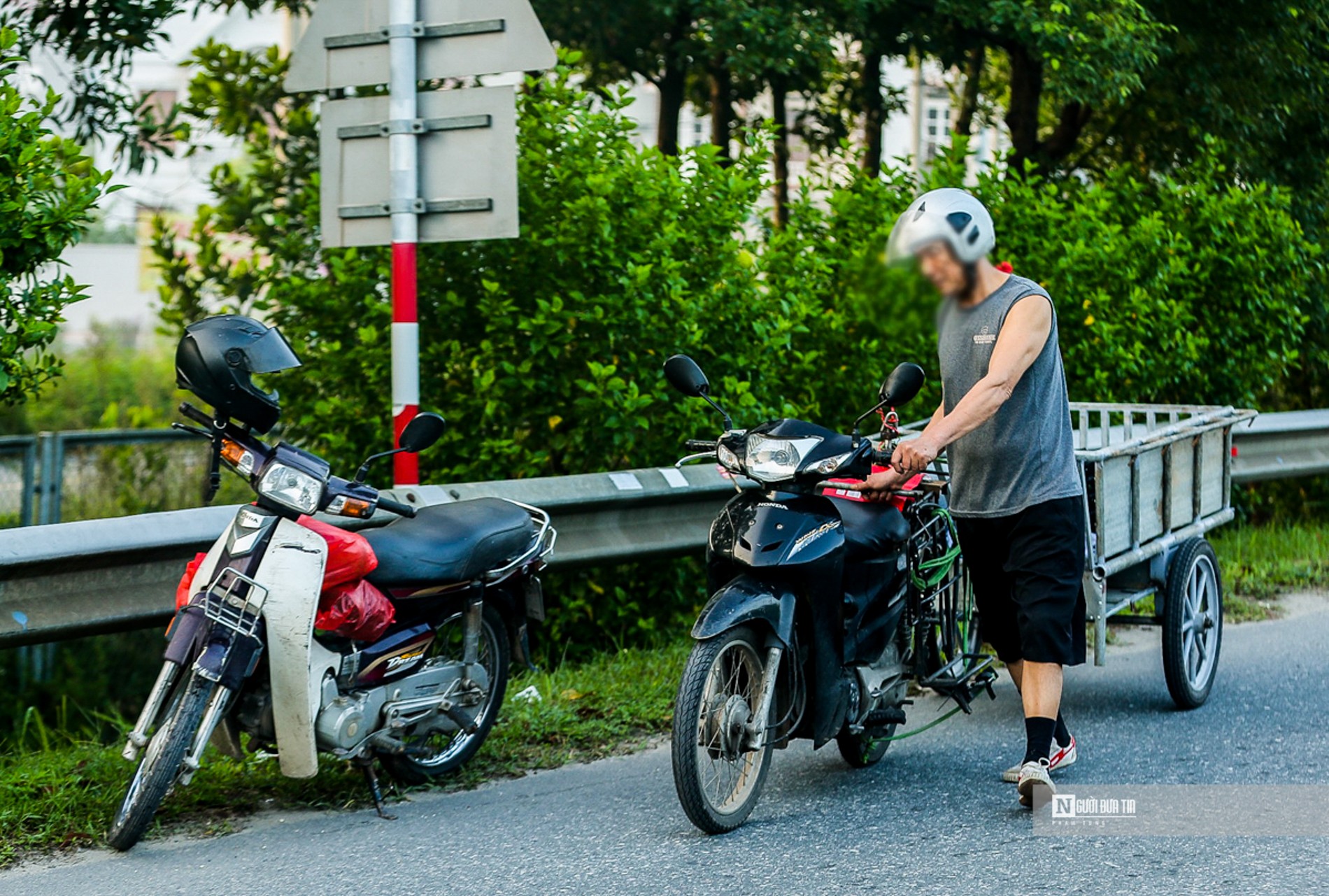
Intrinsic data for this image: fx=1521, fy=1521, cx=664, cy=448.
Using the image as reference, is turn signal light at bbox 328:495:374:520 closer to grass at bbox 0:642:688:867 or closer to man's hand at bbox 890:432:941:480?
grass at bbox 0:642:688:867

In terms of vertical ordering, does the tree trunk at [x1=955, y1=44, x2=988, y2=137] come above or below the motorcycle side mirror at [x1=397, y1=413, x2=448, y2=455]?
above

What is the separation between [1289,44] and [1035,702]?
9.46 meters

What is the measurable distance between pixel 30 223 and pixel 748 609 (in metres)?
2.78

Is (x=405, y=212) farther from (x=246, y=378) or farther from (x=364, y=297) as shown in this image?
(x=246, y=378)

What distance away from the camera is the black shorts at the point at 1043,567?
4.81m

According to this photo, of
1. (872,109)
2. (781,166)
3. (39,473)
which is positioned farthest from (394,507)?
(781,166)

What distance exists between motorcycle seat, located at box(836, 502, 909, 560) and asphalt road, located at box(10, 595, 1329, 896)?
816 mm

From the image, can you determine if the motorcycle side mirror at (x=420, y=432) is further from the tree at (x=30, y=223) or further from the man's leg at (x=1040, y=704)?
the man's leg at (x=1040, y=704)

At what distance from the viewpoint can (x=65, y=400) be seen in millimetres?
17078

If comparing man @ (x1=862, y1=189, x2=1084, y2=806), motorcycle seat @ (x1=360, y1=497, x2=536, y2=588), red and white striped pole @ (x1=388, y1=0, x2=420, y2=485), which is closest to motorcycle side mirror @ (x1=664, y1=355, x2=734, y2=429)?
man @ (x1=862, y1=189, x2=1084, y2=806)

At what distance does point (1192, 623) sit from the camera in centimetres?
613

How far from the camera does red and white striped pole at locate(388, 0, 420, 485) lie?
620 cm

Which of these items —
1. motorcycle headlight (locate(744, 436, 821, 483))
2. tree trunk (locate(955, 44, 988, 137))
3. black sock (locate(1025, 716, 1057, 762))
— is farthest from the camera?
tree trunk (locate(955, 44, 988, 137))

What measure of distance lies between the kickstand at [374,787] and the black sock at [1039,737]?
2033 millimetres
